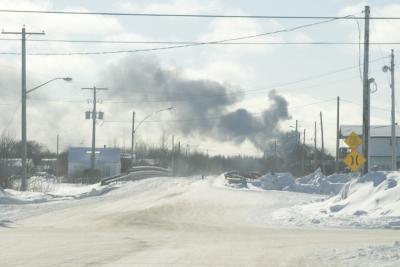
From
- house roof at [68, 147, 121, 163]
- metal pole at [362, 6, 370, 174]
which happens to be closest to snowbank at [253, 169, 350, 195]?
metal pole at [362, 6, 370, 174]

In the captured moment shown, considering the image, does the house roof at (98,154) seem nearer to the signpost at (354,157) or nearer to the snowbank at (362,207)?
the snowbank at (362,207)

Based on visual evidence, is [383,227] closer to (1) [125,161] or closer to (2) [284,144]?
(1) [125,161]

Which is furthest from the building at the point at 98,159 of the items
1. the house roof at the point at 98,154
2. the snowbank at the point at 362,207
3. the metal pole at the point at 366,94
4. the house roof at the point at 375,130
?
the snowbank at the point at 362,207

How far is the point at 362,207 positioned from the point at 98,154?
87503 mm

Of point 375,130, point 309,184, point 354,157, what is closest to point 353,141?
point 354,157

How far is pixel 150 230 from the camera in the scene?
20141mm

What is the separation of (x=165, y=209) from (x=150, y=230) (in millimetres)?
9322

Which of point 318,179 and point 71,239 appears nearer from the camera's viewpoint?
point 71,239

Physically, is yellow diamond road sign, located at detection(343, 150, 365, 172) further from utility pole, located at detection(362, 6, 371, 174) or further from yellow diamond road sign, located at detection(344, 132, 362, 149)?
utility pole, located at detection(362, 6, 371, 174)

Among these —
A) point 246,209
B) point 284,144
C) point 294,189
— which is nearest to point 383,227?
point 246,209

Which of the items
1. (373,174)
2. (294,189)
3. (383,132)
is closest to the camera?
(373,174)

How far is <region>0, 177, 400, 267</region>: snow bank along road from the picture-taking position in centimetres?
1315

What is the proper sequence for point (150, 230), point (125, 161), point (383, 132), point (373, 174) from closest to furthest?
point (150, 230), point (373, 174), point (383, 132), point (125, 161)

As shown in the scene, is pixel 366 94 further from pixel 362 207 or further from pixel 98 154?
pixel 98 154
